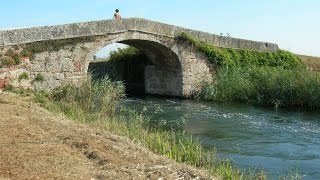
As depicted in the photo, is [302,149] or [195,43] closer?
[302,149]

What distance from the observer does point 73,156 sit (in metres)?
6.26

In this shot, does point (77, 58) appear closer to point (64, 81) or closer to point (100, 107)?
point (64, 81)

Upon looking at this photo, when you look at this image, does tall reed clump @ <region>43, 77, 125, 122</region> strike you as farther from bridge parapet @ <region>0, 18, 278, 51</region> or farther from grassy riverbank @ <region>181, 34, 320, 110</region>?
grassy riverbank @ <region>181, 34, 320, 110</region>

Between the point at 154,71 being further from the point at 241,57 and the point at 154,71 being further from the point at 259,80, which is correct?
the point at 259,80

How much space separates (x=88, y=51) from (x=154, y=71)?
6.12m

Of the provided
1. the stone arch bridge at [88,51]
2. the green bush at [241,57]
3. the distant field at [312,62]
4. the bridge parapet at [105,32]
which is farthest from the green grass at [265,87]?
the distant field at [312,62]

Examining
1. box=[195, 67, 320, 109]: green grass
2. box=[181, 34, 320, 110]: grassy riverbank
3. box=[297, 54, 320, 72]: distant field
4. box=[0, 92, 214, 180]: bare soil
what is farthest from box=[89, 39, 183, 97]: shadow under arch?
box=[0, 92, 214, 180]: bare soil

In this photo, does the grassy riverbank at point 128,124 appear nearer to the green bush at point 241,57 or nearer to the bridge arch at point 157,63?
the bridge arch at point 157,63

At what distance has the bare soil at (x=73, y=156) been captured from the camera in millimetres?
5547

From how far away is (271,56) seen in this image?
22328 mm

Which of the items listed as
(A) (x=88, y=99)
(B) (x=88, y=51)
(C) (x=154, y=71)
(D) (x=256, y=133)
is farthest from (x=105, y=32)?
(D) (x=256, y=133)

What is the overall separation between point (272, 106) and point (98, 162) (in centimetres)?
1207

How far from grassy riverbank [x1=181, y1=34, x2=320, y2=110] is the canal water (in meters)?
0.91

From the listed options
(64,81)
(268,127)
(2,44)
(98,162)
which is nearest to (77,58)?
(64,81)
